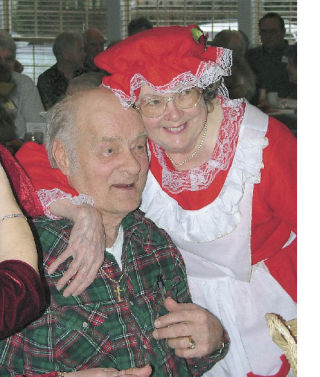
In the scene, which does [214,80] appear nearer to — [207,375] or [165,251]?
[165,251]

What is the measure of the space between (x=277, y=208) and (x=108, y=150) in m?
0.49

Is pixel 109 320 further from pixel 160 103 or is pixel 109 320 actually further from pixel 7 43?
pixel 7 43

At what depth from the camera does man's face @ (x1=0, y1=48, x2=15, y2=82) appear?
12.8ft

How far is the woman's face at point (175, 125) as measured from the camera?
→ 5.79 ft

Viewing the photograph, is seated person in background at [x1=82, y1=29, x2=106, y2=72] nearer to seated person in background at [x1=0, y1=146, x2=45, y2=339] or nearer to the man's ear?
the man's ear

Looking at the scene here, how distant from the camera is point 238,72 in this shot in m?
3.79

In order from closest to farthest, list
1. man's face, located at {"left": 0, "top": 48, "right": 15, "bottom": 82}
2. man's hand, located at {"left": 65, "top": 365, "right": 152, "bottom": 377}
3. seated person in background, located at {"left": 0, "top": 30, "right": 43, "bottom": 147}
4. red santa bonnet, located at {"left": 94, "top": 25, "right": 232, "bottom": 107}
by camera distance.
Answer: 1. man's hand, located at {"left": 65, "top": 365, "right": 152, "bottom": 377}
2. red santa bonnet, located at {"left": 94, "top": 25, "right": 232, "bottom": 107}
3. man's face, located at {"left": 0, "top": 48, "right": 15, "bottom": 82}
4. seated person in background, located at {"left": 0, "top": 30, "right": 43, "bottom": 147}

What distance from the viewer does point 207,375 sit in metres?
2.11

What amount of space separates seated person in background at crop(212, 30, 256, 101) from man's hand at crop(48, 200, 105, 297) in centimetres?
178

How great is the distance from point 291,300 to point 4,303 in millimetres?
1212

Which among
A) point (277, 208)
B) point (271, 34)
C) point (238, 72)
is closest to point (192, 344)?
point (277, 208)

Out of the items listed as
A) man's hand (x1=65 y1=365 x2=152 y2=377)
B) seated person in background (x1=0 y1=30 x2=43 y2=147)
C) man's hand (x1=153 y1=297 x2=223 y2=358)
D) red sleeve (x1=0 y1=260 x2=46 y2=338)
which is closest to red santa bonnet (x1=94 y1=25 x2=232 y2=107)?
man's hand (x1=153 y1=297 x2=223 y2=358)

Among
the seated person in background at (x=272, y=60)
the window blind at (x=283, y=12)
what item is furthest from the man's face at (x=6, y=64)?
the window blind at (x=283, y=12)
